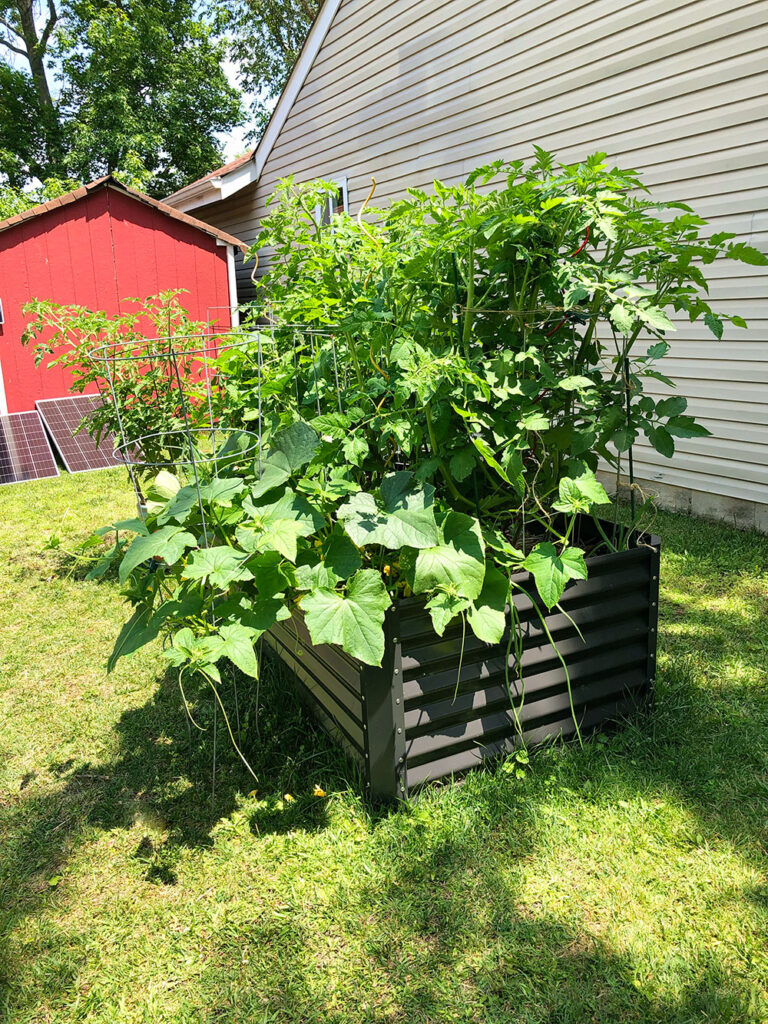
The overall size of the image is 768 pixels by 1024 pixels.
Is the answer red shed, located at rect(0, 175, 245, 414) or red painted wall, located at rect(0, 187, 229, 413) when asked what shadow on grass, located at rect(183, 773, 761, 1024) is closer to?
red shed, located at rect(0, 175, 245, 414)

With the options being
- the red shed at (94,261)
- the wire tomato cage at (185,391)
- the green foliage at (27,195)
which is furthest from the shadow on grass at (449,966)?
the green foliage at (27,195)

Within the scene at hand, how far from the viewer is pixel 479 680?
1999mm

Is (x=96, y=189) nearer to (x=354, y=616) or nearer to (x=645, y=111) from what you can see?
(x=645, y=111)

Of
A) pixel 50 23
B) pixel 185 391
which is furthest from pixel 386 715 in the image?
pixel 50 23

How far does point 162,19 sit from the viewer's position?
73.7 feet

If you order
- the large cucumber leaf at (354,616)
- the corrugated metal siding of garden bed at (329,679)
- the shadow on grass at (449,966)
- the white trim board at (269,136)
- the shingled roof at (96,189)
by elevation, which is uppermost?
the white trim board at (269,136)

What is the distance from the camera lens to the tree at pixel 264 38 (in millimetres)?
22188

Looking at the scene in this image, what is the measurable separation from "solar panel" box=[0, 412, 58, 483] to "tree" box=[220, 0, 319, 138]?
60.2 ft

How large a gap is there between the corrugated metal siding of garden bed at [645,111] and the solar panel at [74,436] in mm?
3848

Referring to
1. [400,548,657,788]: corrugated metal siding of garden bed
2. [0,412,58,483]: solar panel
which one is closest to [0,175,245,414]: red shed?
[0,412,58,483]: solar panel

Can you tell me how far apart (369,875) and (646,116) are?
4688 mm

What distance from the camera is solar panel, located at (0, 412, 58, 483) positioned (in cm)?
627

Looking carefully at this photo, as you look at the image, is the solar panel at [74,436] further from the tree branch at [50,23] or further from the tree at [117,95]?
the tree branch at [50,23]

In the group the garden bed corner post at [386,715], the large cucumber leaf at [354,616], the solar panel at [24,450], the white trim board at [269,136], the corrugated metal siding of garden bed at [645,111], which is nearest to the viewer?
the large cucumber leaf at [354,616]
